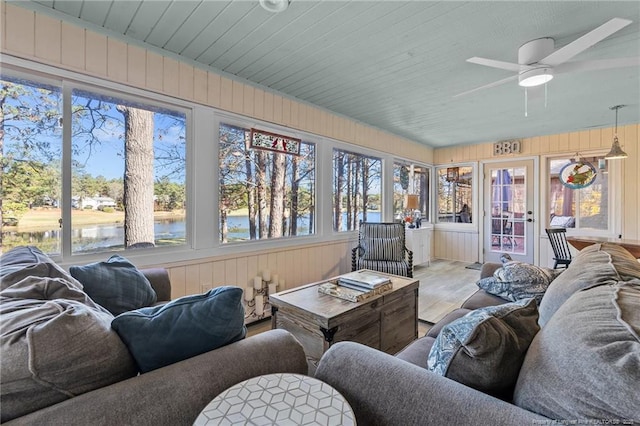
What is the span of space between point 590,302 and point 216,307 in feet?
3.99

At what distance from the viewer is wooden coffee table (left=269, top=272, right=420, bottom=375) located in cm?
178

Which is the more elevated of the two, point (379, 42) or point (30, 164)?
point (379, 42)

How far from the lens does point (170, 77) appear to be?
2389mm

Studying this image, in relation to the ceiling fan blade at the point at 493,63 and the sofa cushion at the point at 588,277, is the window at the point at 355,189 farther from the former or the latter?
the sofa cushion at the point at 588,277

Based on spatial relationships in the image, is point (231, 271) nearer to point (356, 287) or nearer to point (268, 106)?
point (356, 287)

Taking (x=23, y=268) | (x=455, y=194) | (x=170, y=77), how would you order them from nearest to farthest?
(x=23, y=268)
(x=170, y=77)
(x=455, y=194)

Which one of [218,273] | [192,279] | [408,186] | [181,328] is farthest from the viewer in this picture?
[408,186]

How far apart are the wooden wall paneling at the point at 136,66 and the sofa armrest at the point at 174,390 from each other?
226 cm

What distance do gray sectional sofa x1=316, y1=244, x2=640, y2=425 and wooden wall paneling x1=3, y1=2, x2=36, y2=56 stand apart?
2.58 m

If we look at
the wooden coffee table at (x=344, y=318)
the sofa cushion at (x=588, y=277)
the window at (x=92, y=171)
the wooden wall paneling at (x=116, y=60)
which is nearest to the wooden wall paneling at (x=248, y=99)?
the window at (x=92, y=171)

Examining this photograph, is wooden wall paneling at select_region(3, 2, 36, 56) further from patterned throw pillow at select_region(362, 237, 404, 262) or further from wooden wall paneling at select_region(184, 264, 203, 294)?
patterned throw pillow at select_region(362, 237, 404, 262)

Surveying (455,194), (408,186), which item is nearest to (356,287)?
(408,186)

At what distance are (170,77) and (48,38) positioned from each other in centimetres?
75

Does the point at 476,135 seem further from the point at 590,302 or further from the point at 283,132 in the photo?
the point at 590,302
